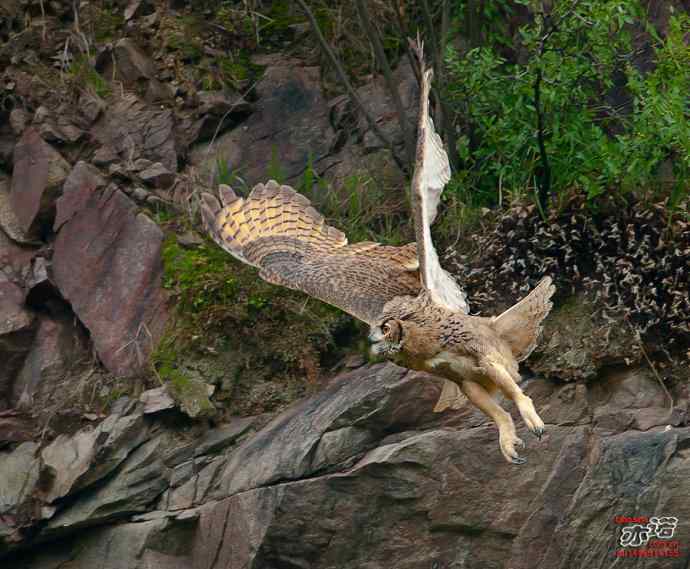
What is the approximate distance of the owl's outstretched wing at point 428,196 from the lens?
5.66 meters

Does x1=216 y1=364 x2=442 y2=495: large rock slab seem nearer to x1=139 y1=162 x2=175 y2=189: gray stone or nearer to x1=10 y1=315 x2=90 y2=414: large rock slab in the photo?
x1=10 y1=315 x2=90 y2=414: large rock slab

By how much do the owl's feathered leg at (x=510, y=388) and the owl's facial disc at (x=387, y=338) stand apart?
0.39 meters

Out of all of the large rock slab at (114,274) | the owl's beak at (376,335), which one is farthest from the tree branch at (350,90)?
the owl's beak at (376,335)

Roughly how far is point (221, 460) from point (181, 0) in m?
3.54

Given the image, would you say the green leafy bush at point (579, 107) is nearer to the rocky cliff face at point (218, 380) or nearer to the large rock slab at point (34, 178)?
the rocky cliff face at point (218, 380)

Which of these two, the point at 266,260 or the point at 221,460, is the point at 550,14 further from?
the point at 221,460

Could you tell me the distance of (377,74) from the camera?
8.72m

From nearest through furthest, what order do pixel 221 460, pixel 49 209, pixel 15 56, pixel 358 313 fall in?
pixel 358 313, pixel 221 460, pixel 49 209, pixel 15 56

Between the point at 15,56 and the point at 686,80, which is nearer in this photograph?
the point at 686,80

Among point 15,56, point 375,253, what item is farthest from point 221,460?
point 15,56

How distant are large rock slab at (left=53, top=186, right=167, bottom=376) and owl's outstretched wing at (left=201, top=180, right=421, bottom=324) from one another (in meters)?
0.70

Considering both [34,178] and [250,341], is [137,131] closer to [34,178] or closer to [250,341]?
[34,178]

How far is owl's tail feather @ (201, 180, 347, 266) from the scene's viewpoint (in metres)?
7.29

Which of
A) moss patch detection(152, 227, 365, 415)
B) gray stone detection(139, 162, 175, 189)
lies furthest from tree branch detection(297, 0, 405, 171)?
gray stone detection(139, 162, 175, 189)
